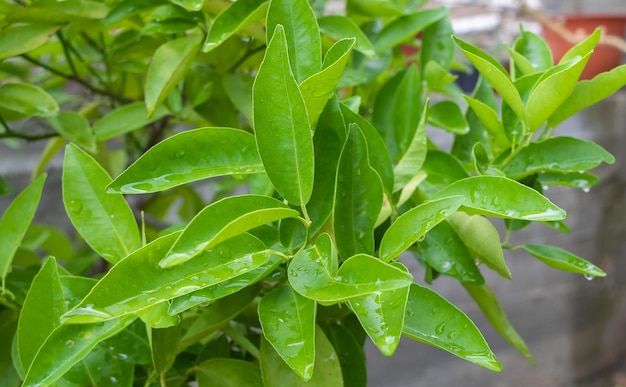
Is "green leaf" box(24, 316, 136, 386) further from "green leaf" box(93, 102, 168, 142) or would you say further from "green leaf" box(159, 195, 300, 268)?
"green leaf" box(93, 102, 168, 142)

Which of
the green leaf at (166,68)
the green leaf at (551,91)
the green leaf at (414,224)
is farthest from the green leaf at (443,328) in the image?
the green leaf at (166,68)

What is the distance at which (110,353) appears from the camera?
36 centimetres

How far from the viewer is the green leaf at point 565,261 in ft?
1.23

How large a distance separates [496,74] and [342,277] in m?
0.16

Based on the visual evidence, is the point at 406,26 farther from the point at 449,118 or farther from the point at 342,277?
the point at 342,277

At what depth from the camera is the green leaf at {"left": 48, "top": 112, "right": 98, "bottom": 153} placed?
0.51m

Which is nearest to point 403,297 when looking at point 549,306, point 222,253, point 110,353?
point 222,253

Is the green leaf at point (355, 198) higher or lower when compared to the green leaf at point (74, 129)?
higher

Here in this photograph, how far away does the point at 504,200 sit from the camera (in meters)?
0.30

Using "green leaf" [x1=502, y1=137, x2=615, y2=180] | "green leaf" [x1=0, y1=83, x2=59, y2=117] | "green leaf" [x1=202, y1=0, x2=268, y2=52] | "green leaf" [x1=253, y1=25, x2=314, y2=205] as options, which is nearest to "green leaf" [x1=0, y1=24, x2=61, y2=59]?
"green leaf" [x1=0, y1=83, x2=59, y2=117]

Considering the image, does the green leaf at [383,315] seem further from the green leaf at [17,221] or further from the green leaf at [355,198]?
the green leaf at [17,221]

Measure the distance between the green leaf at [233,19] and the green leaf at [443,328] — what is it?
20cm

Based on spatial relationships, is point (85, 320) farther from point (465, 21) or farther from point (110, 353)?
point (465, 21)

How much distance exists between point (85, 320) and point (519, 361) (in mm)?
1577
